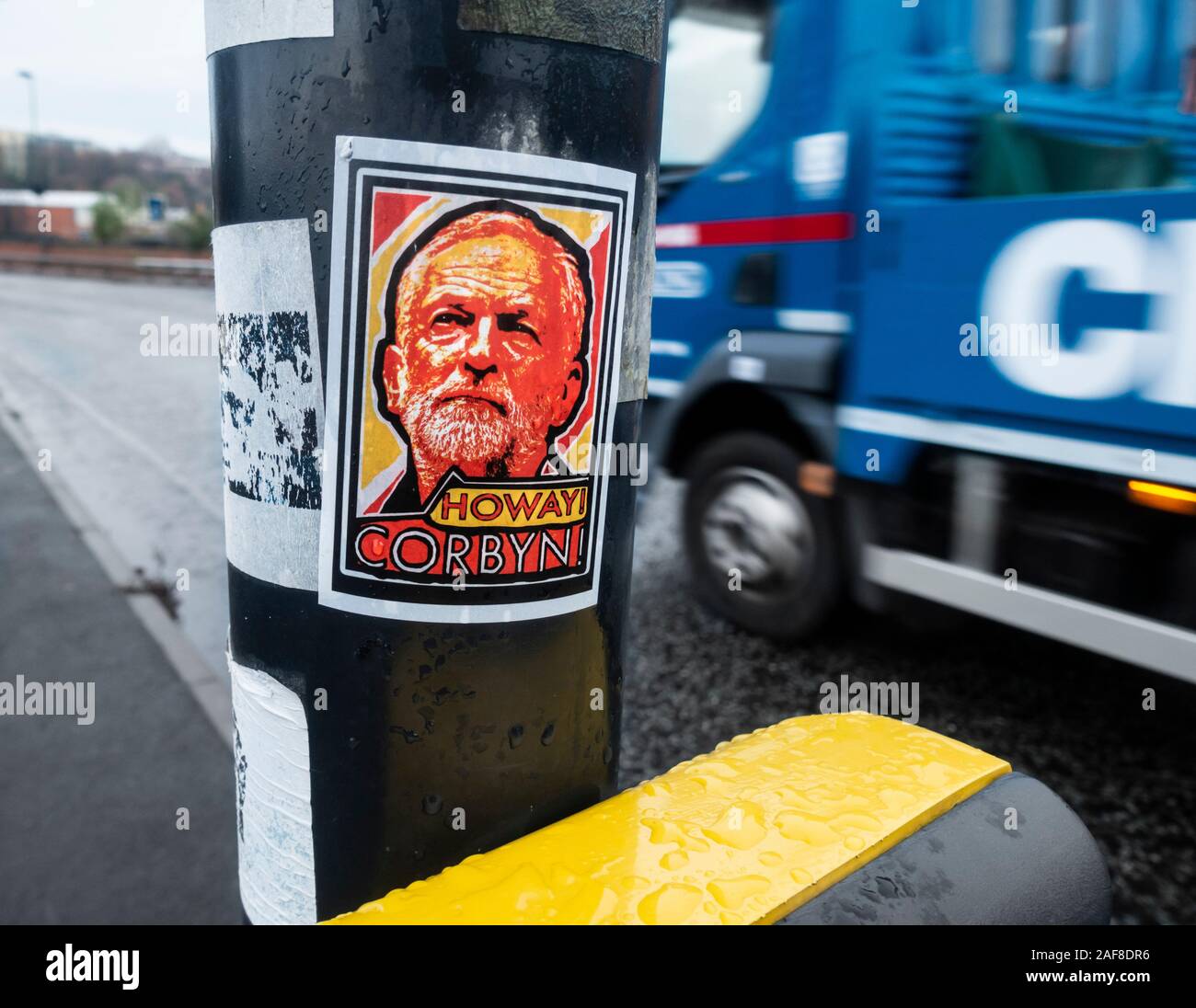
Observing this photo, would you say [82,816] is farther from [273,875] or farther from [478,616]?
[478,616]

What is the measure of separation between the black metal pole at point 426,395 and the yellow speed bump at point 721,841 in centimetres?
16

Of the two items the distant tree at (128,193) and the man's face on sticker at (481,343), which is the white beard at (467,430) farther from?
the distant tree at (128,193)

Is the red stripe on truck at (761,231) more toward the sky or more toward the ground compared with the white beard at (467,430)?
more toward the sky

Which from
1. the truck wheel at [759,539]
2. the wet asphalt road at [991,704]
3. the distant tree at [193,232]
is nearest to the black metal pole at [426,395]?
the wet asphalt road at [991,704]

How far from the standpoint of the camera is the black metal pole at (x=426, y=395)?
1104 mm

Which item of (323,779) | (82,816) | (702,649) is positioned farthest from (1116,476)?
(82,816)

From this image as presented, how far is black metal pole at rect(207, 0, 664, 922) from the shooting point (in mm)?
1104

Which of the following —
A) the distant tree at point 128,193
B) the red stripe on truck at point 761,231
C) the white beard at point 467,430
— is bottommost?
the white beard at point 467,430

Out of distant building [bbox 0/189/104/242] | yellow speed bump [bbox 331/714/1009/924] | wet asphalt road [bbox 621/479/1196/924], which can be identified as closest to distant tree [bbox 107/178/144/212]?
distant building [bbox 0/189/104/242]

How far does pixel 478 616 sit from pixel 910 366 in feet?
9.57

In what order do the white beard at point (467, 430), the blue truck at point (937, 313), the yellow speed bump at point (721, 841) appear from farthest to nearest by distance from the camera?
the blue truck at point (937, 313) → the white beard at point (467, 430) → the yellow speed bump at point (721, 841)

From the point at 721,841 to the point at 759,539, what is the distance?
3.58 meters

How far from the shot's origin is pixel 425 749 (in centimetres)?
A: 125
